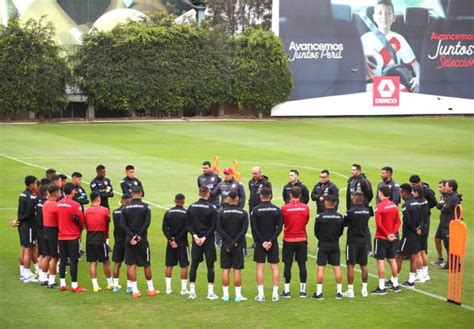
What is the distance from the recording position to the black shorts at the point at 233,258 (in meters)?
16.8

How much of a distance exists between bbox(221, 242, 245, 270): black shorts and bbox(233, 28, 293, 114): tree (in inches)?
1704

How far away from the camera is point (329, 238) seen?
17.0 metres

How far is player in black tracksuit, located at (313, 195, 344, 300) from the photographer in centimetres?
1689

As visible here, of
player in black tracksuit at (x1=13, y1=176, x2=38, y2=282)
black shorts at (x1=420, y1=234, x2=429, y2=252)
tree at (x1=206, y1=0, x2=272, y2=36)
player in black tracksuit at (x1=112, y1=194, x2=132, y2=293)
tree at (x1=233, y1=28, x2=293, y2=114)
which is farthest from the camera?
tree at (x1=206, y1=0, x2=272, y2=36)

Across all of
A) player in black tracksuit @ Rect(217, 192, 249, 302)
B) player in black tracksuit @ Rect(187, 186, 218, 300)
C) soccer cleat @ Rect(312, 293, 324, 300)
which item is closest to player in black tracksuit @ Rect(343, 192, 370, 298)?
soccer cleat @ Rect(312, 293, 324, 300)

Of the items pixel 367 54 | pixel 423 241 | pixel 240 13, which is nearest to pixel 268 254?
pixel 423 241

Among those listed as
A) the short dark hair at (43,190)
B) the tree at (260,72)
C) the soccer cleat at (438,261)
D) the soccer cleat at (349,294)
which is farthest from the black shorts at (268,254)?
the tree at (260,72)

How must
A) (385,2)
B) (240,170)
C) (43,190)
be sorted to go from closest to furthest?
1. (43,190)
2. (240,170)
3. (385,2)

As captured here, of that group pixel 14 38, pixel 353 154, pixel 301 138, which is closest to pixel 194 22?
pixel 14 38

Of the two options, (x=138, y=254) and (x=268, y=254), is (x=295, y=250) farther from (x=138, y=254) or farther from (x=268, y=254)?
(x=138, y=254)

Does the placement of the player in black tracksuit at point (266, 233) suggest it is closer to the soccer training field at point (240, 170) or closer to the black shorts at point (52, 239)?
the soccer training field at point (240, 170)

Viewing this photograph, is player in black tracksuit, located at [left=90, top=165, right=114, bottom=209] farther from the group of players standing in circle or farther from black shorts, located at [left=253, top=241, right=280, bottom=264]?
black shorts, located at [left=253, top=241, right=280, bottom=264]

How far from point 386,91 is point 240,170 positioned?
2858 centimetres

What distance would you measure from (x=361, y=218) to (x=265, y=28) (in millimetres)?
49708
